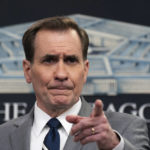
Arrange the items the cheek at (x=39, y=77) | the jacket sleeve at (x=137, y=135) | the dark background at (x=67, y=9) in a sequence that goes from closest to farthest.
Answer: the jacket sleeve at (x=137, y=135) < the cheek at (x=39, y=77) < the dark background at (x=67, y=9)

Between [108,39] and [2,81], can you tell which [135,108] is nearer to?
[108,39]

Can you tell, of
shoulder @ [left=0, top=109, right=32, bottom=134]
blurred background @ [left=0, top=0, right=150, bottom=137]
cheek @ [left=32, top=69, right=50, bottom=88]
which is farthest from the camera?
blurred background @ [left=0, top=0, right=150, bottom=137]

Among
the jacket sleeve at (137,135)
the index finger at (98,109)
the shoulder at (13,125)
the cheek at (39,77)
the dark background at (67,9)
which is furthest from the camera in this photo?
the dark background at (67,9)

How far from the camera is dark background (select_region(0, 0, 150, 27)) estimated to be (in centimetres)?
393

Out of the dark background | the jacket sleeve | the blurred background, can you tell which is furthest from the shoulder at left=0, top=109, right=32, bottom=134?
the dark background

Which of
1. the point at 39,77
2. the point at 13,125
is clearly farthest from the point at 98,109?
the point at 13,125

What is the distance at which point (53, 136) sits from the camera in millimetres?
2152

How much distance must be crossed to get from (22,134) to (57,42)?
1.68ft

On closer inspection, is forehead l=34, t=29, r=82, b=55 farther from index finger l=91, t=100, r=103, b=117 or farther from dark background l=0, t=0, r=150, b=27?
dark background l=0, t=0, r=150, b=27

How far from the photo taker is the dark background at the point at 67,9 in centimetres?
393

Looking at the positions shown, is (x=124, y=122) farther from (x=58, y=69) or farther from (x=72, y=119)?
(x=72, y=119)

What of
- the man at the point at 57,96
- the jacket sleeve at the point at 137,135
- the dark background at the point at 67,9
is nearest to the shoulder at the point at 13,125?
the man at the point at 57,96

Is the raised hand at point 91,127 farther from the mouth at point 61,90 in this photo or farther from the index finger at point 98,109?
the mouth at point 61,90

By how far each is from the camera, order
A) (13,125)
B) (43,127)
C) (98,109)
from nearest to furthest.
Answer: (98,109) → (43,127) → (13,125)
